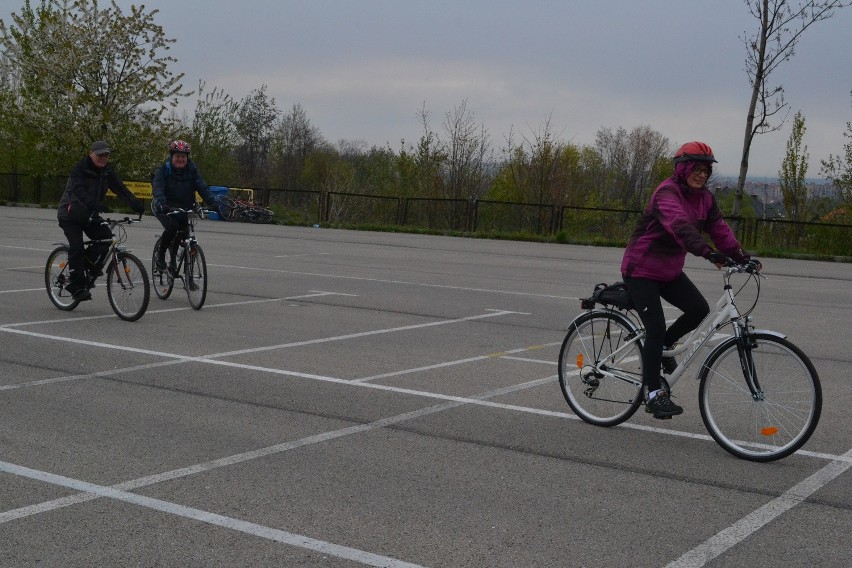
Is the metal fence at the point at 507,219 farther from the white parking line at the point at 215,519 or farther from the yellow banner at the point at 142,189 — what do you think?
the white parking line at the point at 215,519

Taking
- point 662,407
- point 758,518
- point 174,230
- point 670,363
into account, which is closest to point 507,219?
point 174,230

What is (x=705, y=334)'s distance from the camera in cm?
669

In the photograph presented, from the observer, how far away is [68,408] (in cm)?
725

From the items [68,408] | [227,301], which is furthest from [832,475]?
[227,301]

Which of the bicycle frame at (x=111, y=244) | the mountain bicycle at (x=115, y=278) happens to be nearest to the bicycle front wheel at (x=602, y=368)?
the mountain bicycle at (x=115, y=278)

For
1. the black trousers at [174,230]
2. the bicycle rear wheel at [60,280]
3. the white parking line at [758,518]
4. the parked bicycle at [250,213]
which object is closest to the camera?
the white parking line at [758,518]

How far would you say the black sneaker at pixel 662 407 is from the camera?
675cm

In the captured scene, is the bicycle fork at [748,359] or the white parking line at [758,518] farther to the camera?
the bicycle fork at [748,359]

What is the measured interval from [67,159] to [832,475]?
4821cm

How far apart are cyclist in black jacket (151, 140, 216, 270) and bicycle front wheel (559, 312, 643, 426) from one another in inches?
269

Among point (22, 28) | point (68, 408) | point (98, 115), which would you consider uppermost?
point (22, 28)

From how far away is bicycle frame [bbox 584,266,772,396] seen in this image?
643 centimetres

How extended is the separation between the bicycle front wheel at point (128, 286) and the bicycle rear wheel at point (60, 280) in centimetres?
65

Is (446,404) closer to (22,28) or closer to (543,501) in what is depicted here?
(543,501)
